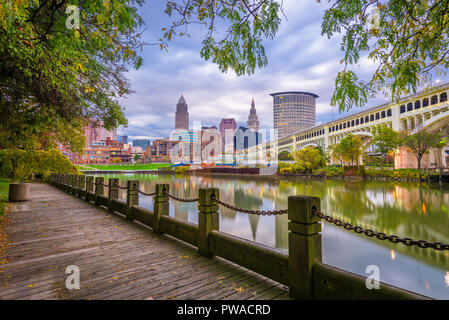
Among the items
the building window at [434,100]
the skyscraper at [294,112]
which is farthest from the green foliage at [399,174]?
the skyscraper at [294,112]

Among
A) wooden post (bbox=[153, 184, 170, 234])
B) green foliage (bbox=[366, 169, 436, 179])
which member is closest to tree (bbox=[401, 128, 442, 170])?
green foliage (bbox=[366, 169, 436, 179])

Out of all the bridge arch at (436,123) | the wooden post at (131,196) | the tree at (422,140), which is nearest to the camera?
the wooden post at (131,196)

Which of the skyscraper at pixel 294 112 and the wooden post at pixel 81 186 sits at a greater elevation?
the skyscraper at pixel 294 112

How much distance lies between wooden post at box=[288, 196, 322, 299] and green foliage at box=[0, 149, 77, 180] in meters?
31.6

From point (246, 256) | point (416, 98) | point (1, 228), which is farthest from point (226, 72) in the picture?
point (416, 98)

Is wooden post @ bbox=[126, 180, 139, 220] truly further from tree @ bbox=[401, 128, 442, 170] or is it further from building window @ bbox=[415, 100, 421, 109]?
building window @ bbox=[415, 100, 421, 109]

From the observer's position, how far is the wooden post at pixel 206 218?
14.1 feet

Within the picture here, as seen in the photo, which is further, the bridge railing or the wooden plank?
the wooden plank

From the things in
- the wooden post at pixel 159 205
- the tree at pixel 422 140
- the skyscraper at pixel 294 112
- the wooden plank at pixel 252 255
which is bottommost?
the wooden plank at pixel 252 255

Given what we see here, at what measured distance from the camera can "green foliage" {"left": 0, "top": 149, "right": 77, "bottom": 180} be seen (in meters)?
24.5

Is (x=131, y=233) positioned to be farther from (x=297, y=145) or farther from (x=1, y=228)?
(x=297, y=145)

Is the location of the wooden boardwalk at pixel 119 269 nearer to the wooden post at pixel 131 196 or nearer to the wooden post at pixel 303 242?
the wooden post at pixel 303 242

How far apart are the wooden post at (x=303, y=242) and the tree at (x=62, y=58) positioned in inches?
132

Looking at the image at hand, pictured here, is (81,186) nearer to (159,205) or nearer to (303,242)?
(159,205)
